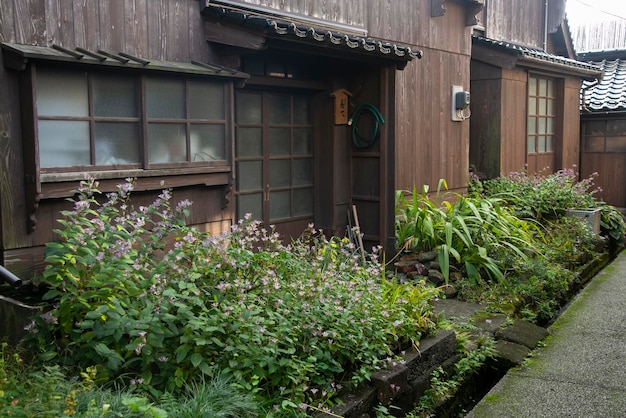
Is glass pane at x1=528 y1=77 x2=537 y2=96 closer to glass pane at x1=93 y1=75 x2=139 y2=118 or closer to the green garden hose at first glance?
the green garden hose

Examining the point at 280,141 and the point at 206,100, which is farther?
the point at 280,141

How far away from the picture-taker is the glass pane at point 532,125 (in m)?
14.3

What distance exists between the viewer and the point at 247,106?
26.0 ft

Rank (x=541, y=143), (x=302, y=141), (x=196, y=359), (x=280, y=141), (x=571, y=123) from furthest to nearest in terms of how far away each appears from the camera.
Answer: (x=571, y=123) → (x=541, y=143) → (x=302, y=141) → (x=280, y=141) → (x=196, y=359)

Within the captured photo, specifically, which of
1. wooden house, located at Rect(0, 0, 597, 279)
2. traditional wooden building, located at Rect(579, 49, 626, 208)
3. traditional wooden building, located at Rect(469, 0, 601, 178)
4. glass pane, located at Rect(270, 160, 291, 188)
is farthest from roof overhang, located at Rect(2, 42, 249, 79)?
traditional wooden building, located at Rect(579, 49, 626, 208)

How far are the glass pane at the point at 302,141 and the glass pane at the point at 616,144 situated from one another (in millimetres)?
10288

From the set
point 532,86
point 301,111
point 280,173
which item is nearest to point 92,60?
point 280,173

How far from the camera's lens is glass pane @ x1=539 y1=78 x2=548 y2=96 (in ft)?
48.1

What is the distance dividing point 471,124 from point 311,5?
605 cm

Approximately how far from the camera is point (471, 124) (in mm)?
13430

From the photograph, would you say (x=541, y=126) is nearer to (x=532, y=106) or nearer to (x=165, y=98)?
(x=532, y=106)

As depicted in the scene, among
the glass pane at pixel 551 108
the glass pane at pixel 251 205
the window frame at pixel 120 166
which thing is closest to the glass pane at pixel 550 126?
the glass pane at pixel 551 108

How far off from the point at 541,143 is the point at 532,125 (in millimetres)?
682

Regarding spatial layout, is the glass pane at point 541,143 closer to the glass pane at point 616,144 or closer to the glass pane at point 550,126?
the glass pane at point 550,126
